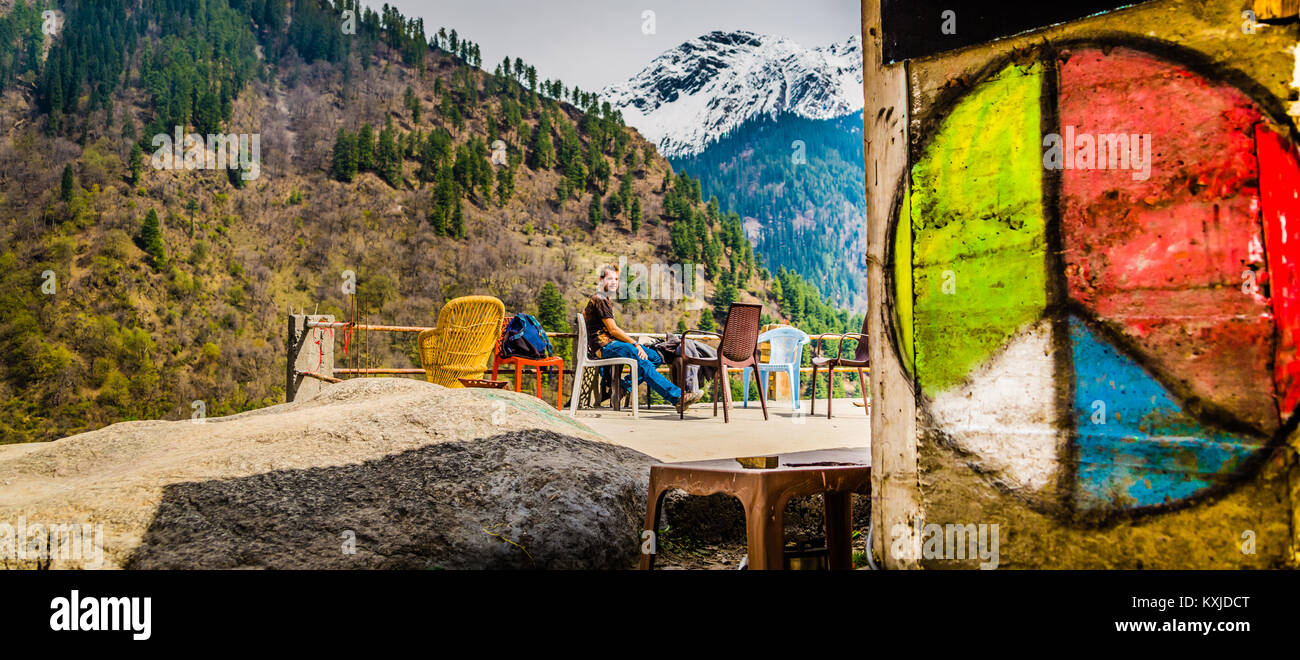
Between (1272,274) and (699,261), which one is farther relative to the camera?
(699,261)

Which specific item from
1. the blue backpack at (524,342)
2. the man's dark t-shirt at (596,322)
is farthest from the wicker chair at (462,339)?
the man's dark t-shirt at (596,322)

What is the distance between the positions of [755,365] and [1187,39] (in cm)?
501

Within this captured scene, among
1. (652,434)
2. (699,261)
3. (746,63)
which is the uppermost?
(746,63)

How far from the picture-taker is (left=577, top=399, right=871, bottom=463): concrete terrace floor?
14.3 feet

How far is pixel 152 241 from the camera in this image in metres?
48.4

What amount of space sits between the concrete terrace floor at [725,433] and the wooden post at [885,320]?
5.13 feet

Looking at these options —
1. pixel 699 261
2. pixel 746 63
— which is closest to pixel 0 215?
pixel 699 261

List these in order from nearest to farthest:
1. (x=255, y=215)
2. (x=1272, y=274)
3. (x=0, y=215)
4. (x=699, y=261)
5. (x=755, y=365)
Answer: (x=1272, y=274), (x=755, y=365), (x=0, y=215), (x=255, y=215), (x=699, y=261)

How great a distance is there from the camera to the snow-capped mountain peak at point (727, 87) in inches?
4707

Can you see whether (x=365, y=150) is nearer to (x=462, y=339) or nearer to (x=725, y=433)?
(x=462, y=339)

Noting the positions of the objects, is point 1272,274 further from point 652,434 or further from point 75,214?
point 75,214

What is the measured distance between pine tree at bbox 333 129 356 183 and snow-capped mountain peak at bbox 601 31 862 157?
60.0 m
